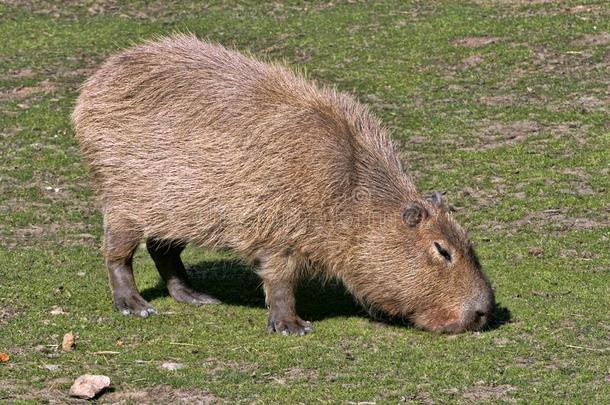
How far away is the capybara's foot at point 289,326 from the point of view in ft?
23.2

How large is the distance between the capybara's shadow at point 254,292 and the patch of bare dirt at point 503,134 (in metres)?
2.71

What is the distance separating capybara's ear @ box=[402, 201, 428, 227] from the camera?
23.1 feet

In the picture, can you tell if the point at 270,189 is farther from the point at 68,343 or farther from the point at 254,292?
the point at 68,343

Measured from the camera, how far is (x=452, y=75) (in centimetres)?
1207

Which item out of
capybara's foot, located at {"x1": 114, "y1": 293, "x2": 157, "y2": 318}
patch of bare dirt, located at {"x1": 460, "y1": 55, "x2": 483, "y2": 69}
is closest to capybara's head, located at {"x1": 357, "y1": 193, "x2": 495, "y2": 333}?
capybara's foot, located at {"x1": 114, "y1": 293, "x2": 157, "y2": 318}

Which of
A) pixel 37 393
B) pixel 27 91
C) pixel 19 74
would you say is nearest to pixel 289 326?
pixel 37 393

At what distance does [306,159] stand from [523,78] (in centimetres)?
528

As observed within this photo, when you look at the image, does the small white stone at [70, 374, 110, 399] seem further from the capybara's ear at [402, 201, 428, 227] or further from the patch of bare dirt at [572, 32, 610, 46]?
the patch of bare dirt at [572, 32, 610, 46]

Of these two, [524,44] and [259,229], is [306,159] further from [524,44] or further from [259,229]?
[524,44]

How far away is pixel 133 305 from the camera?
24.3ft

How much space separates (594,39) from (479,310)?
657 centimetres

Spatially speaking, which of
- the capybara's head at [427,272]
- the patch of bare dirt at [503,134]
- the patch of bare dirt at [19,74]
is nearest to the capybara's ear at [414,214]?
the capybara's head at [427,272]

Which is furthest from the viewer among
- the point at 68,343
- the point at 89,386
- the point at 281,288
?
the point at 281,288

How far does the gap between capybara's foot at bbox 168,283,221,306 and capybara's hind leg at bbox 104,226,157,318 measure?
0.27 meters
